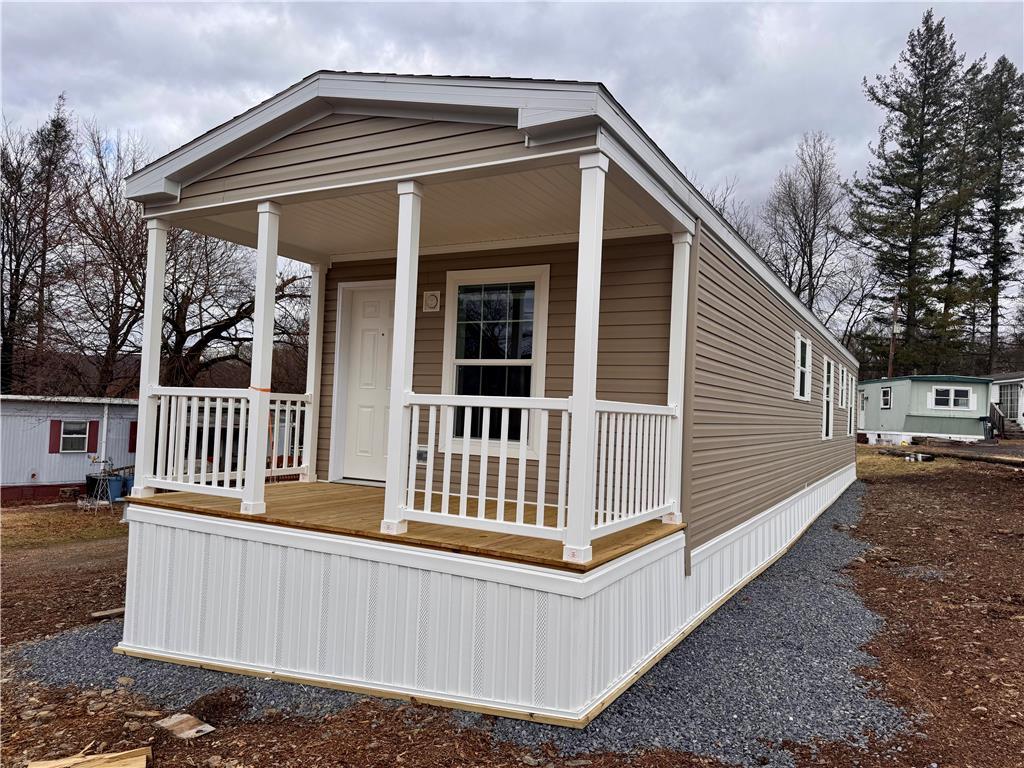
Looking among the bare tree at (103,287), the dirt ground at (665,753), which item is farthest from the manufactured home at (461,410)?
the bare tree at (103,287)

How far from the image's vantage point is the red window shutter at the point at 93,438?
48.4 ft

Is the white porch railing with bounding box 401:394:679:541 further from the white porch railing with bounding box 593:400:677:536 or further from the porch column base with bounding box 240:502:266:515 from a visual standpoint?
the porch column base with bounding box 240:502:266:515

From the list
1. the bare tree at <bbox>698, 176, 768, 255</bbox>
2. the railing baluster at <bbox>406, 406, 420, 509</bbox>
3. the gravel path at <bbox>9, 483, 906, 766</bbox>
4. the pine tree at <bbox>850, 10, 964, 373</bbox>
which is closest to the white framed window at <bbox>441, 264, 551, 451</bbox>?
the railing baluster at <bbox>406, 406, 420, 509</bbox>

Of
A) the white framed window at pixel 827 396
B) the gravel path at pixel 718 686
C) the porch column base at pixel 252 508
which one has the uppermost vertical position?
the white framed window at pixel 827 396

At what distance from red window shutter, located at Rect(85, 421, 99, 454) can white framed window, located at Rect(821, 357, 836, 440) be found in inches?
610

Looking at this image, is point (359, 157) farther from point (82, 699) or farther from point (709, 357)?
point (82, 699)

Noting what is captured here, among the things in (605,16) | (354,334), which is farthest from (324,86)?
(605,16)

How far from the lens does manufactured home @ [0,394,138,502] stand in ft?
45.0

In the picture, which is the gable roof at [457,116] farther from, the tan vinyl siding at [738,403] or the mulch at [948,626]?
the mulch at [948,626]

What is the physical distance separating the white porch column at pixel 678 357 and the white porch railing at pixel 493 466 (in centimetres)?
83

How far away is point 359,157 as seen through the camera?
4.15 metres

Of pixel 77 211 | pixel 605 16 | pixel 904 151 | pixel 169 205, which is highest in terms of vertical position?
pixel 904 151

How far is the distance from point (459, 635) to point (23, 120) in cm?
1988

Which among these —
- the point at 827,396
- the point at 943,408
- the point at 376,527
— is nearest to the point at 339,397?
the point at 376,527
